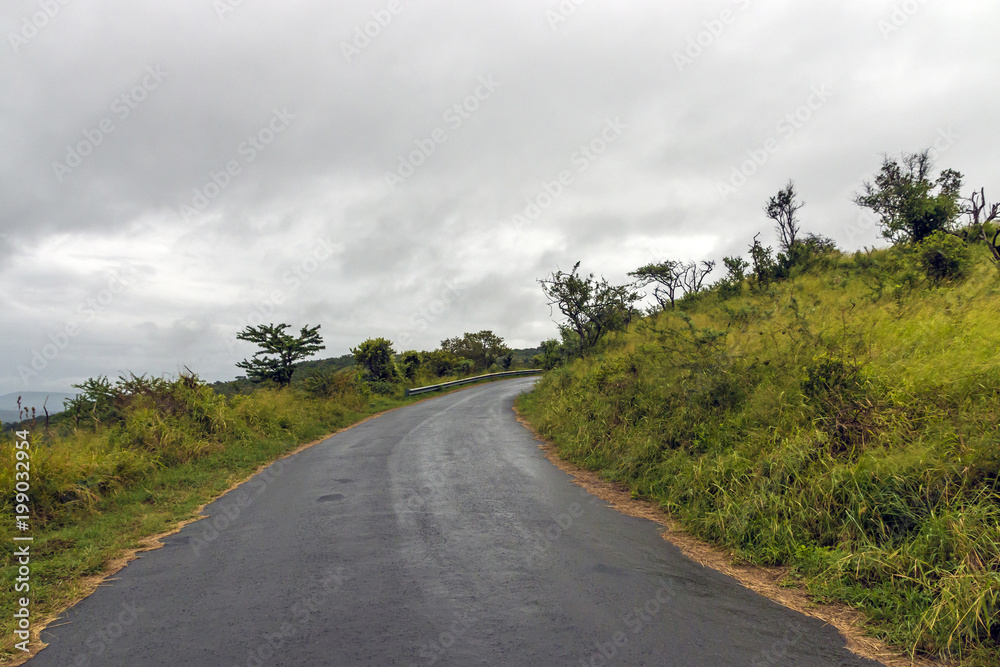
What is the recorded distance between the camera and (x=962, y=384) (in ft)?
21.0

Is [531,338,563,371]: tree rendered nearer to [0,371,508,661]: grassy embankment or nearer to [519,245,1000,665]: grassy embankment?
[0,371,508,661]: grassy embankment

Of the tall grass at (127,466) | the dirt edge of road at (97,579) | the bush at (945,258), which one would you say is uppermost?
the bush at (945,258)

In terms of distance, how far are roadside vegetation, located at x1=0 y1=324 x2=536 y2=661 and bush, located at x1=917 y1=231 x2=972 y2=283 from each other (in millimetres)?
16839

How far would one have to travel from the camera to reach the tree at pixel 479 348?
5366cm

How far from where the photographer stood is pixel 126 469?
9.83m

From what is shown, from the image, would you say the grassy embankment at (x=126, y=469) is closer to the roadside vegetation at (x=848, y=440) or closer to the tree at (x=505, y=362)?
the roadside vegetation at (x=848, y=440)

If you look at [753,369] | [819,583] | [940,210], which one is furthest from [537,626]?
[940,210]

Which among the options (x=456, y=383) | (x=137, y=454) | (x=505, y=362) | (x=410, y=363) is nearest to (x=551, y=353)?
(x=456, y=383)

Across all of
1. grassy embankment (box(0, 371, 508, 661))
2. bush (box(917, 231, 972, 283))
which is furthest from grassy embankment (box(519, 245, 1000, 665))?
grassy embankment (box(0, 371, 508, 661))

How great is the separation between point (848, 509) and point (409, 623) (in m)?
4.41

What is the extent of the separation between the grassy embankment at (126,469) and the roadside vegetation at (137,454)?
19mm

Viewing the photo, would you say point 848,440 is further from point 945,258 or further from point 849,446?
point 945,258

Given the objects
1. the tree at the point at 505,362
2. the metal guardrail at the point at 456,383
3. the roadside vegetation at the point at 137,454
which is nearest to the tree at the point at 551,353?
the metal guardrail at the point at 456,383

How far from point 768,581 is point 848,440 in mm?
2220
